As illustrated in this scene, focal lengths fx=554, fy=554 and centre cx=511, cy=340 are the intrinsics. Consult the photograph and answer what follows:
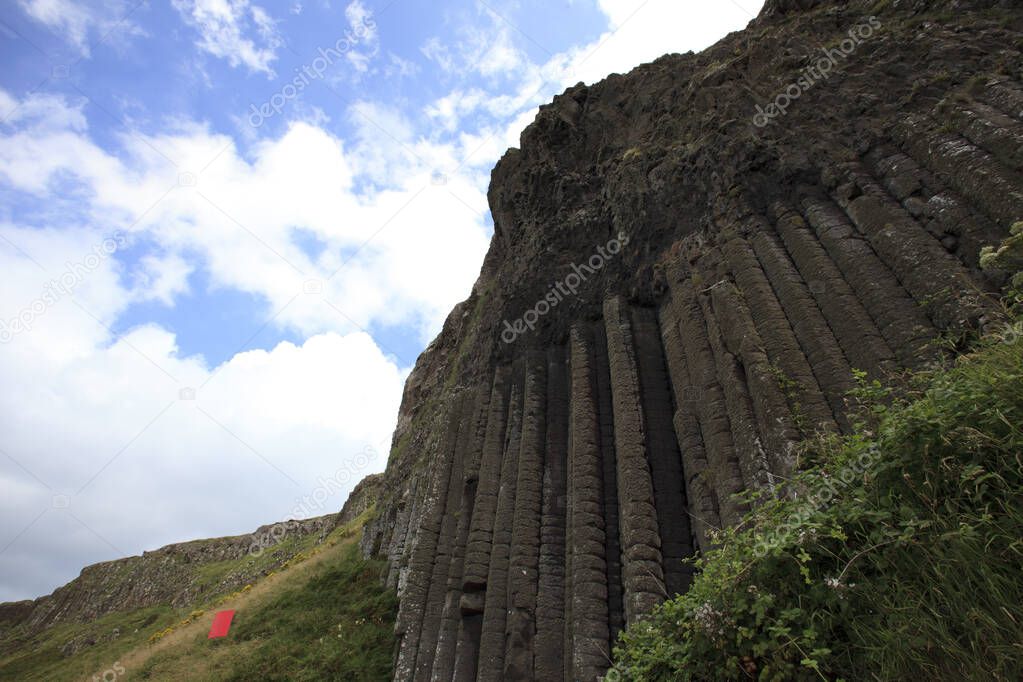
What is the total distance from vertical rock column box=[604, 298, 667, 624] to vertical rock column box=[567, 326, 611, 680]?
554 millimetres

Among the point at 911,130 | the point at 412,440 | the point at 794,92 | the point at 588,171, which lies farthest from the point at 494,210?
the point at 911,130

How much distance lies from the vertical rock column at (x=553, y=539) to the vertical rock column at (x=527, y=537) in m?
0.17

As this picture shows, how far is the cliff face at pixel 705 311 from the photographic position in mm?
8945

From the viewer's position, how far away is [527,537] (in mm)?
12242

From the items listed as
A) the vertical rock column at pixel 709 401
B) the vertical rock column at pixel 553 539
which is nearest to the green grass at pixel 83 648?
the vertical rock column at pixel 553 539

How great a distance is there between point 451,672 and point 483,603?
4.97ft

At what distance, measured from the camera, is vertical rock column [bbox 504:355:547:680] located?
411 inches

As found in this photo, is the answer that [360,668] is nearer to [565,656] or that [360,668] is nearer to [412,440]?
[565,656]

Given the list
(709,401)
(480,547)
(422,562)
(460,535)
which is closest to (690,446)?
(709,401)

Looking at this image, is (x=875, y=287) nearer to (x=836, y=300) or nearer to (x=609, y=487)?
(x=836, y=300)

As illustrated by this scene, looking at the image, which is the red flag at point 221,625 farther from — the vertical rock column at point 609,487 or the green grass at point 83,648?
the vertical rock column at point 609,487

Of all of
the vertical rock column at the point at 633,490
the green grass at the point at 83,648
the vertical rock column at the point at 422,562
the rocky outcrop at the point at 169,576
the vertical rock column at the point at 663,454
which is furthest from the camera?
the rocky outcrop at the point at 169,576

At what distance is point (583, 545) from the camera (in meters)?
10.6

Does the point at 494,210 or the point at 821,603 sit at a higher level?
the point at 494,210
